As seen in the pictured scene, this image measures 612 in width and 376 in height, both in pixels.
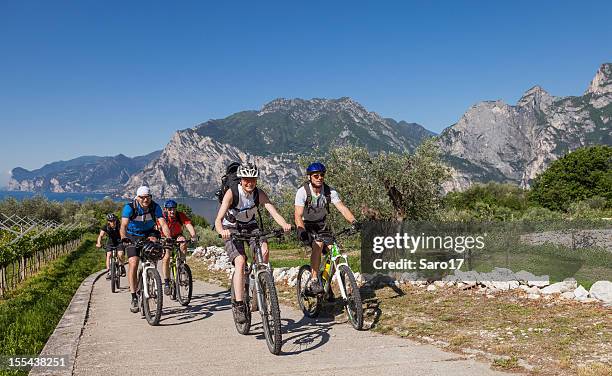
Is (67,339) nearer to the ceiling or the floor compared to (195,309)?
nearer to the ceiling

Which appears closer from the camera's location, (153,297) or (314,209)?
(314,209)

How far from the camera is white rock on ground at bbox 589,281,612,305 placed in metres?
7.37

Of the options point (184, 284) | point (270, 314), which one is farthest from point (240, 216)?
point (184, 284)

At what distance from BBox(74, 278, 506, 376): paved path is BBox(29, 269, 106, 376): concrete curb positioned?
117mm

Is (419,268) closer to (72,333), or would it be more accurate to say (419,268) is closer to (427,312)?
(427,312)

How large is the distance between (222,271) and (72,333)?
1113 cm

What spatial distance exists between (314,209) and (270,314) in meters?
2.19

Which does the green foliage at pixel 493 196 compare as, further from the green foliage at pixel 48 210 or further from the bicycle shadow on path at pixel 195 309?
the bicycle shadow on path at pixel 195 309

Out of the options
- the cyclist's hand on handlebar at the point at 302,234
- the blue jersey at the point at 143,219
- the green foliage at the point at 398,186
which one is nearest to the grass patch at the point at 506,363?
the cyclist's hand on handlebar at the point at 302,234

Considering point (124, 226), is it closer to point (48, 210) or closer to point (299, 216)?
point (299, 216)

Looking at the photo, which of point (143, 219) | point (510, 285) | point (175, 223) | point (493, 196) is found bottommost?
point (493, 196)

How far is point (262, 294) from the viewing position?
20.5 ft

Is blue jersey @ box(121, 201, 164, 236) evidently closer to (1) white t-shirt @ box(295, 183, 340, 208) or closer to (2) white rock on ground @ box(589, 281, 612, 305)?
(1) white t-shirt @ box(295, 183, 340, 208)

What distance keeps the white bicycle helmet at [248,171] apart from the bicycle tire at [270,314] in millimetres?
1372
